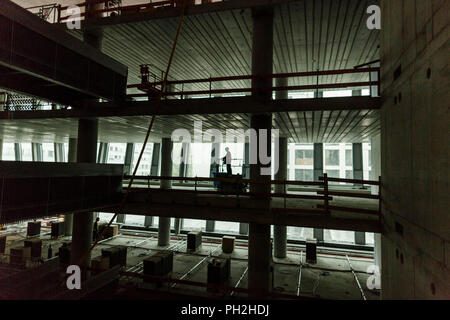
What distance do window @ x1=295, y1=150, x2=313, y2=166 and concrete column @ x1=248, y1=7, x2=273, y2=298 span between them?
37.7 feet

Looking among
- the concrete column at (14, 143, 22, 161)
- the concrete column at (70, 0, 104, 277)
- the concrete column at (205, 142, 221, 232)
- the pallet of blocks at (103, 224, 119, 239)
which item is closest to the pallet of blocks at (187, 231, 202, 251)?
the concrete column at (205, 142, 221, 232)

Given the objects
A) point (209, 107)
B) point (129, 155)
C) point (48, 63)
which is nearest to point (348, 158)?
point (209, 107)

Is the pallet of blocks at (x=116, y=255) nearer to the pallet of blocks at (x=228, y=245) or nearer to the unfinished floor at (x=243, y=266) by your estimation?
the unfinished floor at (x=243, y=266)

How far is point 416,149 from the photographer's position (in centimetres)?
480

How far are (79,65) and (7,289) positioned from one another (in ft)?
25.5

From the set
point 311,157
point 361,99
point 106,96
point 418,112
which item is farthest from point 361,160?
point 106,96

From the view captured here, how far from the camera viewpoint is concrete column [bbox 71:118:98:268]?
1162 centimetres

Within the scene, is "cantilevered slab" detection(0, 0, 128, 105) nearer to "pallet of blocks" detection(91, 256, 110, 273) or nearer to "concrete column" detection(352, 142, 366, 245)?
"pallet of blocks" detection(91, 256, 110, 273)

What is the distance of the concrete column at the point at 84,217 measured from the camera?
457 inches

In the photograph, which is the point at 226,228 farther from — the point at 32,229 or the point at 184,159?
the point at 32,229

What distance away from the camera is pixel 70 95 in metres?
11.1

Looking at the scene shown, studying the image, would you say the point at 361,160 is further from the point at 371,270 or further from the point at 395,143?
the point at 395,143

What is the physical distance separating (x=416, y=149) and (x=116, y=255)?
14.3 m

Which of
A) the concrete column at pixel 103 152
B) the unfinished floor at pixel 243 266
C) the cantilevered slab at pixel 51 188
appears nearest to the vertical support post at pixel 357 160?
the unfinished floor at pixel 243 266
